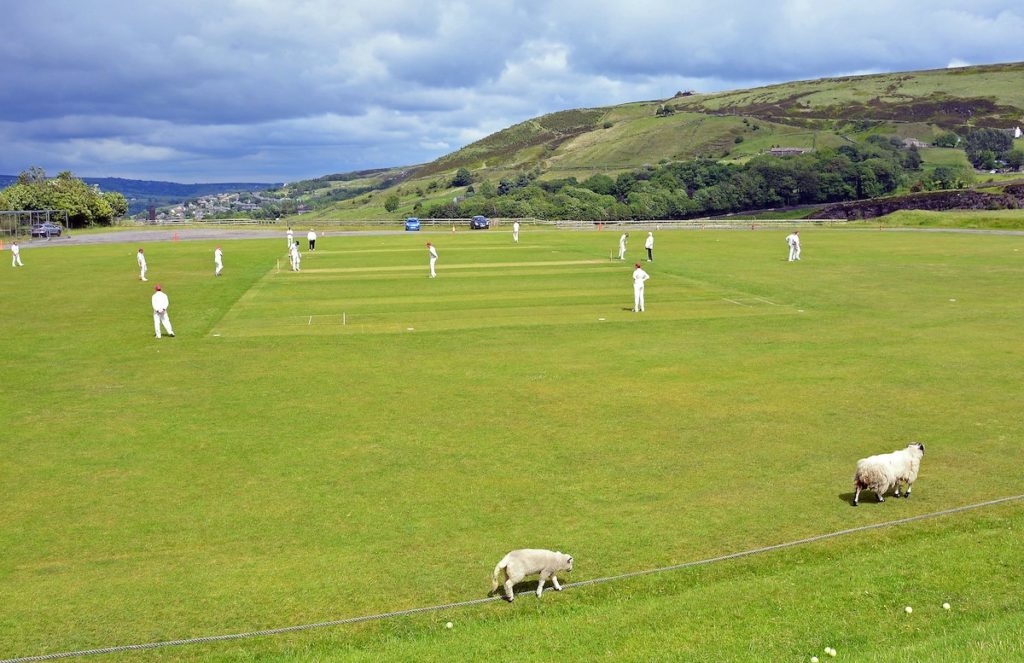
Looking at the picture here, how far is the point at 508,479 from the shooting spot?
17.6 metres

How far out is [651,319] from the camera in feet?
128

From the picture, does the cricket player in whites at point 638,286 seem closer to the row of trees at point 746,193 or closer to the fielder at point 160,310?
the fielder at point 160,310

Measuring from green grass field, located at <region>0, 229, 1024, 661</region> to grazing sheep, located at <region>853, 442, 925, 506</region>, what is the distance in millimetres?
510

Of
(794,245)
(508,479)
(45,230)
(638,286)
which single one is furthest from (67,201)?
(508,479)

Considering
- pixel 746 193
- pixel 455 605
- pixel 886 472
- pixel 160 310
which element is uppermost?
pixel 746 193

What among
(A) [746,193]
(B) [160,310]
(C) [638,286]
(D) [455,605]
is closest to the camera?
(D) [455,605]

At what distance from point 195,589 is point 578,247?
242ft

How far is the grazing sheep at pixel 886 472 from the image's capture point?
622 inches

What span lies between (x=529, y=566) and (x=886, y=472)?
762cm

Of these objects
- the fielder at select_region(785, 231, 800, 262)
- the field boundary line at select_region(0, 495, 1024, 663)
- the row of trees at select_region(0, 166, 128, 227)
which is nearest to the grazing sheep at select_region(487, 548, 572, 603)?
→ the field boundary line at select_region(0, 495, 1024, 663)

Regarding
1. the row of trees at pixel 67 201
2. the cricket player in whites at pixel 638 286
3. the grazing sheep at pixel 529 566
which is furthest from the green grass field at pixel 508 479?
the row of trees at pixel 67 201

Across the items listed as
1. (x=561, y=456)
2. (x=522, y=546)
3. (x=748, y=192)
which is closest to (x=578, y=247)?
(x=561, y=456)

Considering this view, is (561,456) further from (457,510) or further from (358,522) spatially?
(358,522)

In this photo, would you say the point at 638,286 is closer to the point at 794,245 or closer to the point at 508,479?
the point at 508,479
